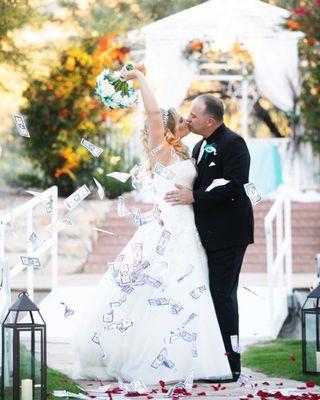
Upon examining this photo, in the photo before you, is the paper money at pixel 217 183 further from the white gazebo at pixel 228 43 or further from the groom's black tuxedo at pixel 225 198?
the white gazebo at pixel 228 43

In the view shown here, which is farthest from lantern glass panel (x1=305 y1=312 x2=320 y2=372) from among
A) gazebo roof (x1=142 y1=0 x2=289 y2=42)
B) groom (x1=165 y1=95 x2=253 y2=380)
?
gazebo roof (x1=142 y1=0 x2=289 y2=42)

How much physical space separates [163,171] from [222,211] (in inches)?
14.5

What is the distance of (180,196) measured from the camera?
6062 mm

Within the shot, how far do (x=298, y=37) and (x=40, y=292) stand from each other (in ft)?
19.5

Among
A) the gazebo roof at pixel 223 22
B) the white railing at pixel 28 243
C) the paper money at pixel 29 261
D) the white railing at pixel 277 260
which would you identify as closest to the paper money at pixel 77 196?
the white railing at pixel 28 243

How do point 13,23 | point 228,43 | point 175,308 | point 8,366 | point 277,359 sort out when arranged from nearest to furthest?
point 8,366 → point 175,308 → point 277,359 → point 228,43 → point 13,23

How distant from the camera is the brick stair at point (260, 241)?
38.0 feet

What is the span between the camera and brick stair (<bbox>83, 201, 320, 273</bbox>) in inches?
456

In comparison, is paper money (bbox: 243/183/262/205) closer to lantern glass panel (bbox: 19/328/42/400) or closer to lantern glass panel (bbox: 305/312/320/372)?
lantern glass panel (bbox: 305/312/320/372)

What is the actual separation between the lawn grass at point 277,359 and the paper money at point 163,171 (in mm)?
1242

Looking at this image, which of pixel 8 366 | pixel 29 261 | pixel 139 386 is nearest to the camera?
pixel 29 261

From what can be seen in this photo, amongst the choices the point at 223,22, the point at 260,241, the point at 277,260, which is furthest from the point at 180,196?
the point at 223,22

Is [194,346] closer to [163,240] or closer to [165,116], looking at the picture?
[163,240]

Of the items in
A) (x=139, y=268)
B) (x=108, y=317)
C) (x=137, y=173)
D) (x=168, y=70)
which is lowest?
(x=108, y=317)
